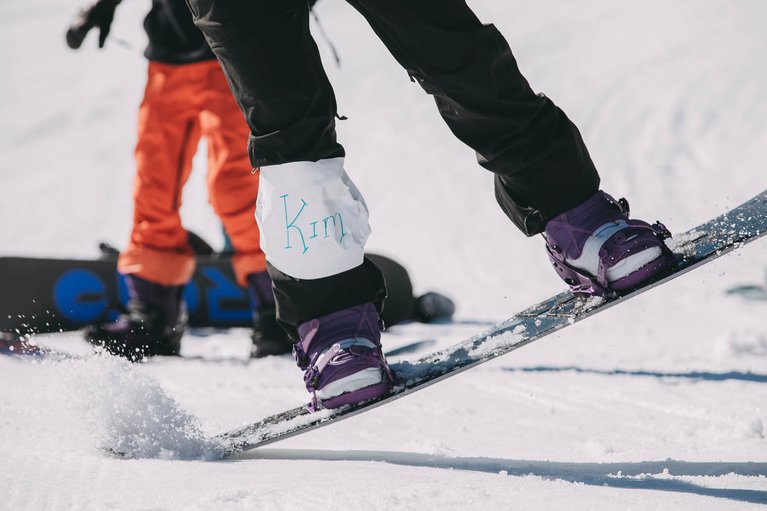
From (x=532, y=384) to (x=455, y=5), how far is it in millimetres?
1060

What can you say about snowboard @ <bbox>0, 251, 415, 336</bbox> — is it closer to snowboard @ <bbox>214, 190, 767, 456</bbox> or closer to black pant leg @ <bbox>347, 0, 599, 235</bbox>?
snowboard @ <bbox>214, 190, 767, 456</bbox>

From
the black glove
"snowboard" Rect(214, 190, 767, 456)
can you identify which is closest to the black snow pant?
"snowboard" Rect(214, 190, 767, 456)

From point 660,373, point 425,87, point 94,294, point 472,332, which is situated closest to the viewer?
point 425,87

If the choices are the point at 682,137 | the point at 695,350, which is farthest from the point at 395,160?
the point at 695,350

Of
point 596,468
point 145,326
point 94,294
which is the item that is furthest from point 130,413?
point 94,294

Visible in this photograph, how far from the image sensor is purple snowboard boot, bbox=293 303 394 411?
1.31m

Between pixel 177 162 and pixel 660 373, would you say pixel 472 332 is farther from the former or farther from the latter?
pixel 177 162

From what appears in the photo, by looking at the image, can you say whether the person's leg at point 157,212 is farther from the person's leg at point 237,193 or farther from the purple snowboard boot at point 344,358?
the purple snowboard boot at point 344,358

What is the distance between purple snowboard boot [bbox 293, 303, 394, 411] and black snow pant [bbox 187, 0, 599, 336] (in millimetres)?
25

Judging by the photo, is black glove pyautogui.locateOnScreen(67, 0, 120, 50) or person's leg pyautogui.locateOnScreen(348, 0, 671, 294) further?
black glove pyautogui.locateOnScreen(67, 0, 120, 50)

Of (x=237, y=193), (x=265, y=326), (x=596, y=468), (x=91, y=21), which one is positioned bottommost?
(x=596, y=468)

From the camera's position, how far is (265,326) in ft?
8.89

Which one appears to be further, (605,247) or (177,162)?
(177,162)

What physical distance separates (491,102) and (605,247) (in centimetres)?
31
